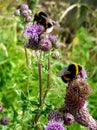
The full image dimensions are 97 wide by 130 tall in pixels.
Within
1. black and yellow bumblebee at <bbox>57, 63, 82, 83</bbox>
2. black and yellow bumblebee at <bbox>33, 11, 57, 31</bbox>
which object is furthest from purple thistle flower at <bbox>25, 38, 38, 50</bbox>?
black and yellow bumblebee at <bbox>57, 63, 82, 83</bbox>

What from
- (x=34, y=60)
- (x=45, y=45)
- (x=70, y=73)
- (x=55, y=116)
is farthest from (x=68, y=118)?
(x=34, y=60)

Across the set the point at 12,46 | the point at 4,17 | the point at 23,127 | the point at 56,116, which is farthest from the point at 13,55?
the point at 56,116

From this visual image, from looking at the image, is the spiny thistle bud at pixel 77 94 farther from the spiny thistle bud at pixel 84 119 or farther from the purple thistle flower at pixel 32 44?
the purple thistle flower at pixel 32 44

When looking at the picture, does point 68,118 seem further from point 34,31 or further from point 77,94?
point 34,31

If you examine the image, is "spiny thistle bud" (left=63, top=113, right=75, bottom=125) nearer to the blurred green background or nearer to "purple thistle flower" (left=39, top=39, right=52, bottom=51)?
→ the blurred green background

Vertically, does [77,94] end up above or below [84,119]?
above

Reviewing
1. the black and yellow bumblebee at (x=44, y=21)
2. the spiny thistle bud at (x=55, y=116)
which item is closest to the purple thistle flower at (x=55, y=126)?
the spiny thistle bud at (x=55, y=116)

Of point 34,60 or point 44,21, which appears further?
point 34,60
